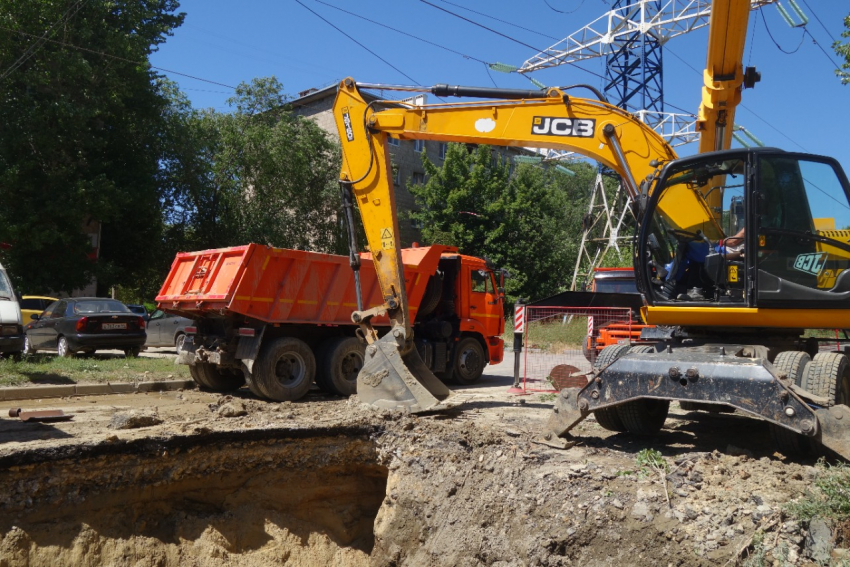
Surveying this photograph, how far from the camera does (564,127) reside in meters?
7.93

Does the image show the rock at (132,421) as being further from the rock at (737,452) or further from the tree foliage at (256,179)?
the tree foliage at (256,179)

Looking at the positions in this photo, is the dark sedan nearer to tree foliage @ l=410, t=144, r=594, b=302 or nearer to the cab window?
the cab window

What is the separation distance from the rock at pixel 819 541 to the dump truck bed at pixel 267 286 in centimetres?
735

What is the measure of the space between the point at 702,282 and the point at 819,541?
2882mm

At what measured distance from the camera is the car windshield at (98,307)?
47.8ft

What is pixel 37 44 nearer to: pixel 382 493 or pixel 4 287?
pixel 4 287

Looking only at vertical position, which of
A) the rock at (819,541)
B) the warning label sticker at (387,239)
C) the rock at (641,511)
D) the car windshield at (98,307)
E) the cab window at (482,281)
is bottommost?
the rock at (641,511)

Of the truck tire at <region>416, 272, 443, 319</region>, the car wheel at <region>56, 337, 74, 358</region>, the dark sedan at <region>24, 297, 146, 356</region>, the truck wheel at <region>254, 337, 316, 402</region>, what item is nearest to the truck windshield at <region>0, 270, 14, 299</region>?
the dark sedan at <region>24, 297, 146, 356</region>

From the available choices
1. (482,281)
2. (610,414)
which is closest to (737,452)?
(610,414)

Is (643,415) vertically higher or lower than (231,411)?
higher

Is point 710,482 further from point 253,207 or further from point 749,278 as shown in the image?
point 253,207

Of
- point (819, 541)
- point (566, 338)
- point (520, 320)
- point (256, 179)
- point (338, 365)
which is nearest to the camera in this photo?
point (819, 541)

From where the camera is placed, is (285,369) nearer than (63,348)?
Yes

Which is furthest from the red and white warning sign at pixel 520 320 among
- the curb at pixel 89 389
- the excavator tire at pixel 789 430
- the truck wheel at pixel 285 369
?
the excavator tire at pixel 789 430
